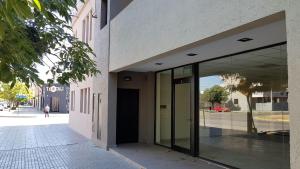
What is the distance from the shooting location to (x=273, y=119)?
6922 millimetres

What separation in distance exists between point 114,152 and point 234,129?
429 centimetres

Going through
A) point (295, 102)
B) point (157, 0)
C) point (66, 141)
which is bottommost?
point (66, 141)

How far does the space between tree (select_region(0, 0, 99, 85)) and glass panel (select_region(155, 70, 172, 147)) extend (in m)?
5.16

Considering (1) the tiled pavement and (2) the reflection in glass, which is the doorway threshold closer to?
(1) the tiled pavement

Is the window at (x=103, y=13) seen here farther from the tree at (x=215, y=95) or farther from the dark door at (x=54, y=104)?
the dark door at (x=54, y=104)

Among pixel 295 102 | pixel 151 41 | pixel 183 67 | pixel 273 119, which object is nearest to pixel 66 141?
pixel 183 67

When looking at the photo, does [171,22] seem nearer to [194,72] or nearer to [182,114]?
[194,72]

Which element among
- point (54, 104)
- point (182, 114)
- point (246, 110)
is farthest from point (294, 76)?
point (54, 104)

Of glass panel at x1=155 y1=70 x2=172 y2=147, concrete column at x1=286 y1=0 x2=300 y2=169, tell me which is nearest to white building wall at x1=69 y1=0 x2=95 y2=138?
glass panel at x1=155 y1=70 x2=172 y2=147

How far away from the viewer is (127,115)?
11969mm

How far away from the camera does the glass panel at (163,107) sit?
11227 millimetres

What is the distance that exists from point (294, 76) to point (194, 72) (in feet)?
18.9

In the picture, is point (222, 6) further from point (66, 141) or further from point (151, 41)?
point (66, 141)

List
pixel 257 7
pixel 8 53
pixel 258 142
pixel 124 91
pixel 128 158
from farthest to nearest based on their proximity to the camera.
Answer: pixel 124 91
pixel 128 158
pixel 258 142
pixel 257 7
pixel 8 53
